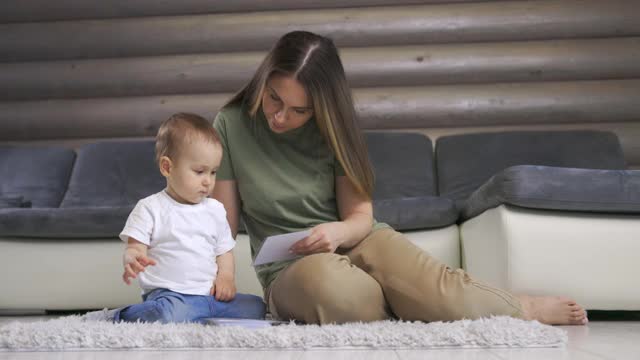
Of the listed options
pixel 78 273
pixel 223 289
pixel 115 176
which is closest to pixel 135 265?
pixel 223 289

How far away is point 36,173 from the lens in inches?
163

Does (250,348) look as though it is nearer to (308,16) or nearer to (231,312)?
(231,312)

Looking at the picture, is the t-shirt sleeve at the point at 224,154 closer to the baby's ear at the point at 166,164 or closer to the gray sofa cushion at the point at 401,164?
the baby's ear at the point at 166,164

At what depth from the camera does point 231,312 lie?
229 centimetres

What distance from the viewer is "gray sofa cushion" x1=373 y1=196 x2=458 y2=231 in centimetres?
310

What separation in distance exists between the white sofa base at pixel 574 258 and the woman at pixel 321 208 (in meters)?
0.24

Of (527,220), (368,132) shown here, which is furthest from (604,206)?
(368,132)

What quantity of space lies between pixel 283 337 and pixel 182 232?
57cm

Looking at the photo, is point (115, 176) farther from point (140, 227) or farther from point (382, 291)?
point (382, 291)

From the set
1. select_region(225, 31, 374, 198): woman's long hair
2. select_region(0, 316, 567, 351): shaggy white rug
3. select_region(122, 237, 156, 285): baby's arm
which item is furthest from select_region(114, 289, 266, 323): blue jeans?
select_region(225, 31, 374, 198): woman's long hair

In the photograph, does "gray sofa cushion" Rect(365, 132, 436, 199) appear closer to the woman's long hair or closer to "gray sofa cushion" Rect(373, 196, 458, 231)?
"gray sofa cushion" Rect(373, 196, 458, 231)

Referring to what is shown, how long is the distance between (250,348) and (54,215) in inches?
64.0

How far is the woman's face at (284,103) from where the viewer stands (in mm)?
2121

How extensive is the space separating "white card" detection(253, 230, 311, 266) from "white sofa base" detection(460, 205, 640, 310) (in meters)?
0.83
